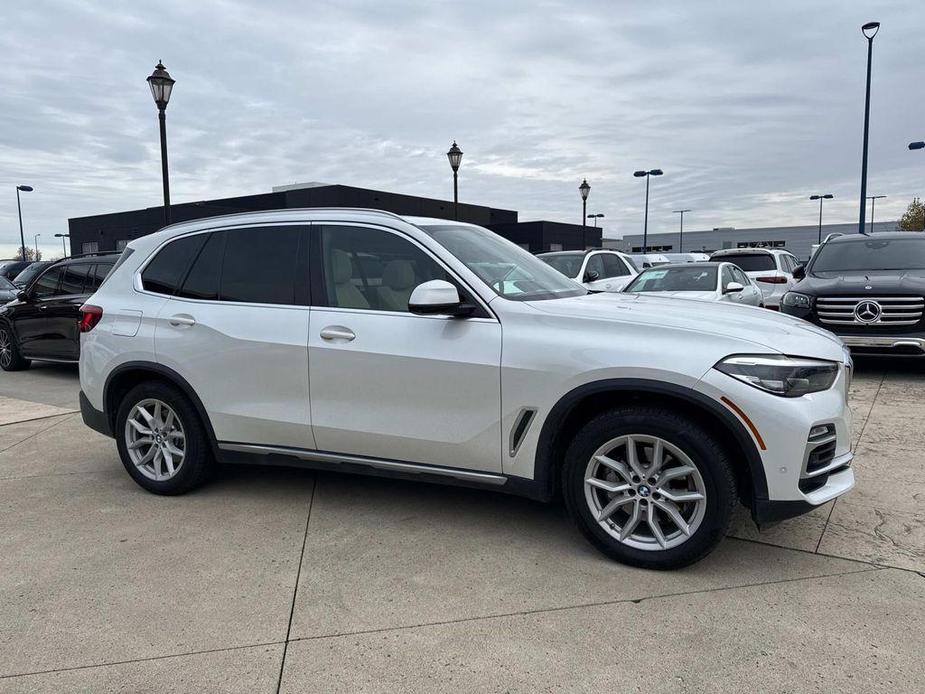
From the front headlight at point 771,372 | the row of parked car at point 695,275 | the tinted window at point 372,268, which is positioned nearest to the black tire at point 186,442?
the tinted window at point 372,268

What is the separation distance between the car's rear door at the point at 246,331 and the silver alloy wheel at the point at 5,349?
25.9 feet

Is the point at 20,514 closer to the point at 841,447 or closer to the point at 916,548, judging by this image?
the point at 841,447

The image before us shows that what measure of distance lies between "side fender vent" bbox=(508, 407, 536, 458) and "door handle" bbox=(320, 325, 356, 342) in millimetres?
1048

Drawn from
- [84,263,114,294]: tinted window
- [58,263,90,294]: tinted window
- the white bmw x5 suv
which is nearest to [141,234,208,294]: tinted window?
the white bmw x5 suv

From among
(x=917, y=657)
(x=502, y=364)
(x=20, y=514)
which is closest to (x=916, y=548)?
(x=917, y=657)

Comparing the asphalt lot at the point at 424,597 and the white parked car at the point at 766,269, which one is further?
the white parked car at the point at 766,269

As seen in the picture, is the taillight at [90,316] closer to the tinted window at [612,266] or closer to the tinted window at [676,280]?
the tinted window at [676,280]

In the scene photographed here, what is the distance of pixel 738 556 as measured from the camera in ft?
11.7

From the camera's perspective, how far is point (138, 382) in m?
4.75

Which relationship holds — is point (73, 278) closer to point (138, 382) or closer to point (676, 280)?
point (138, 382)

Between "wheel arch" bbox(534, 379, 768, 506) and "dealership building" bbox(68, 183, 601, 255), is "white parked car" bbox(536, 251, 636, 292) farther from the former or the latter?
"dealership building" bbox(68, 183, 601, 255)

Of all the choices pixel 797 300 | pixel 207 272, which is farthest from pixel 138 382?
pixel 797 300

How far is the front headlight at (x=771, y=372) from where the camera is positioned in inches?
124

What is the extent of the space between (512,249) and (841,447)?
230 cm
